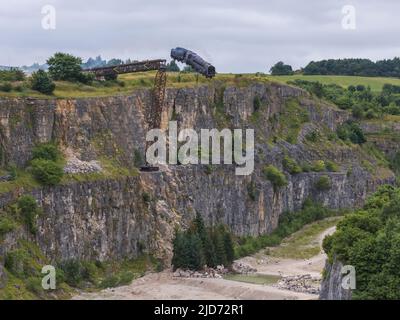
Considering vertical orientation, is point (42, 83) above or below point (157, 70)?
below

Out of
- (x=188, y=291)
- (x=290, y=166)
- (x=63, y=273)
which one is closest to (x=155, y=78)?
(x=290, y=166)

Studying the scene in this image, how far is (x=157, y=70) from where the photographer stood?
5044 inches

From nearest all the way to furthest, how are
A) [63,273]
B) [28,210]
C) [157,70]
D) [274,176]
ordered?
[28,210], [63,273], [157,70], [274,176]

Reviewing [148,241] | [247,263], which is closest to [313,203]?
[247,263]

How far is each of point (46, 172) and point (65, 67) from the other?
2568 cm

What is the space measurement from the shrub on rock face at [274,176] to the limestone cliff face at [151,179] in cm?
97

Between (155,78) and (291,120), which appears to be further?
(291,120)

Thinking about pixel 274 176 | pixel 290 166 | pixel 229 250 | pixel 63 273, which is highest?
pixel 290 166

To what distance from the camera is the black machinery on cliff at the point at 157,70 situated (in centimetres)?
12425

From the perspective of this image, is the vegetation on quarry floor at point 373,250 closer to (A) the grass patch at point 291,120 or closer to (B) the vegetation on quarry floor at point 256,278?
(B) the vegetation on quarry floor at point 256,278

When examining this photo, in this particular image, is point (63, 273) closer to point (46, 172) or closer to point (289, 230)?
point (46, 172)

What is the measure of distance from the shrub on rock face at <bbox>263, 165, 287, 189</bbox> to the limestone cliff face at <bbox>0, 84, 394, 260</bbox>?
968mm

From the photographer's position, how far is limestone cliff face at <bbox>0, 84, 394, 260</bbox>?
4080 inches

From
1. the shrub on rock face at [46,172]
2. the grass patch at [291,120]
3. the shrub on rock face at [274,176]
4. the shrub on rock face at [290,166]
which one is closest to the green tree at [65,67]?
the shrub on rock face at [46,172]
